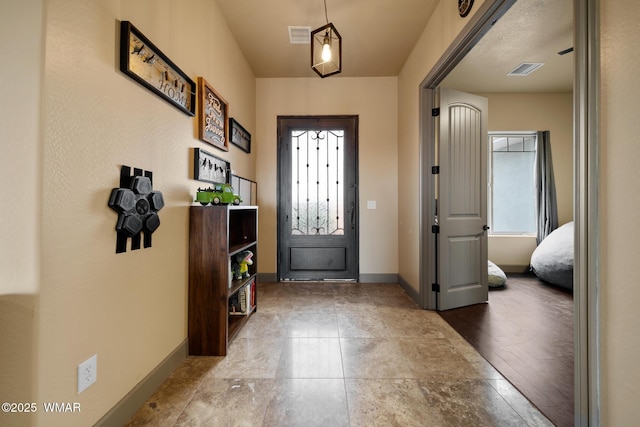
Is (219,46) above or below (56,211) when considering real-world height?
above

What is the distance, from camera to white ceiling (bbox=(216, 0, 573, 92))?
265 centimetres

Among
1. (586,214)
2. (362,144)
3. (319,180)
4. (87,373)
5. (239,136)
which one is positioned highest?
(362,144)

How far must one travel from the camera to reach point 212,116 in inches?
94.6

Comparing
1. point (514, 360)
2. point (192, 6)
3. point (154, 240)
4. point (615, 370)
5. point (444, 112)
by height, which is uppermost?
point (192, 6)

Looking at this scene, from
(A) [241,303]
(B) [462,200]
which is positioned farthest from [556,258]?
(A) [241,303]

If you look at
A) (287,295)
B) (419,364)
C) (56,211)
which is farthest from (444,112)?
→ (56,211)

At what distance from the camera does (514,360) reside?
6.35 ft

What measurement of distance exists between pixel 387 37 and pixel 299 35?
1044 mm

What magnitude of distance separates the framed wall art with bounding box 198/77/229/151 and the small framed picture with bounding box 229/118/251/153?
19 cm

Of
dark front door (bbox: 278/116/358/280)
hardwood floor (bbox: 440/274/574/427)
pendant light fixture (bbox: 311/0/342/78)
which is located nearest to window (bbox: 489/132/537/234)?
hardwood floor (bbox: 440/274/574/427)

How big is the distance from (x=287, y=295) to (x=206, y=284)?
159 cm

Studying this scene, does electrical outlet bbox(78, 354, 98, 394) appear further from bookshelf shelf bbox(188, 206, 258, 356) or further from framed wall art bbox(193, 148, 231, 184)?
framed wall art bbox(193, 148, 231, 184)

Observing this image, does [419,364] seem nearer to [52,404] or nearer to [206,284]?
[206,284]

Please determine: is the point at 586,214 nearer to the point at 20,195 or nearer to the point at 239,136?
the point at 20,195
